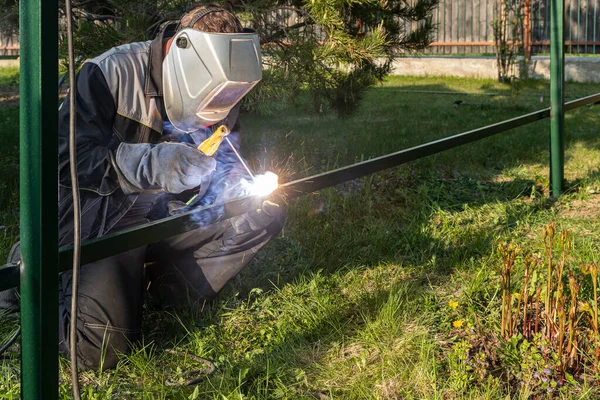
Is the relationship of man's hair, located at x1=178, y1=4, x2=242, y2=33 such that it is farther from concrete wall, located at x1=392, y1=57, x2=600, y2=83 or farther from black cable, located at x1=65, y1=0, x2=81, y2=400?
concrete wall, located at x1=392, y1=57, x2=600, y2=83

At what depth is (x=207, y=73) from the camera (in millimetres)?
2193

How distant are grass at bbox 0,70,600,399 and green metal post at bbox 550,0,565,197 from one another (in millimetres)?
130

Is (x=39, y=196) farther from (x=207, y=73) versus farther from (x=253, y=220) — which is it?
(x=253, y=220)

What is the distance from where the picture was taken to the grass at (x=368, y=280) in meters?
2.14

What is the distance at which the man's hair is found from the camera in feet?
7.56

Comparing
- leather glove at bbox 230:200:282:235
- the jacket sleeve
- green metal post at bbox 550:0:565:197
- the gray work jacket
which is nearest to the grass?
green metal post at bbox 550:0:565:197

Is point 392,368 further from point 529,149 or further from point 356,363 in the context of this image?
point 529,149

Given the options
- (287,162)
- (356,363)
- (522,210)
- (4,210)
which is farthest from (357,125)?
(356,363)

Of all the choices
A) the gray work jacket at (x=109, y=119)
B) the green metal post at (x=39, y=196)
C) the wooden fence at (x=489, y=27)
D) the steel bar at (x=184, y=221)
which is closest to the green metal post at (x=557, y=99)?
the steel bar at (x=184, y=221)

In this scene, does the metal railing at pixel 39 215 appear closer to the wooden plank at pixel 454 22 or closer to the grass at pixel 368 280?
the grass at pixel 368 280

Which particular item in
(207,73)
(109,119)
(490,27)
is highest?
(490,27)

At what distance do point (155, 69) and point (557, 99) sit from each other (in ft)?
8.30

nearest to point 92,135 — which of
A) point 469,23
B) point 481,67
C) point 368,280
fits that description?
point 368,280

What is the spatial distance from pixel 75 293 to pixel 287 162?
2.83 metres
